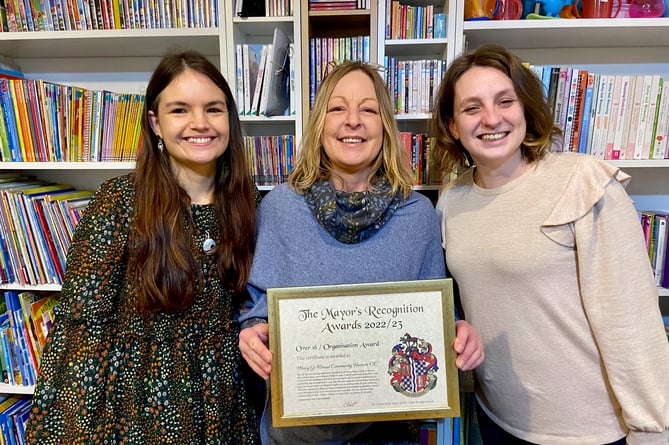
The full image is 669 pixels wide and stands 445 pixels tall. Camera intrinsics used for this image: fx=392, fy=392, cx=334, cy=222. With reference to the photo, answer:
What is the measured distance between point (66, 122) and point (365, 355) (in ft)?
5.08

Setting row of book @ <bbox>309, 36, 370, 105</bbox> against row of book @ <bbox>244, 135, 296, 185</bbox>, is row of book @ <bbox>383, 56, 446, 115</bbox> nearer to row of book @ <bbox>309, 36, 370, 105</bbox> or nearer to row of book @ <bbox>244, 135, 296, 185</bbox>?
row of book @ <bbox>309, 36, 370, 105</bbox>

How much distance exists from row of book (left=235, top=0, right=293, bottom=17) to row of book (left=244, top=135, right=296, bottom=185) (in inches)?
18.5

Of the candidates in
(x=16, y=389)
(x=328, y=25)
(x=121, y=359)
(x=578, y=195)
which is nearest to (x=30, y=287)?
(x=16, y=389)

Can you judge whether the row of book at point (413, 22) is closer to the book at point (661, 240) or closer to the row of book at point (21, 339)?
the book at point (661, 240)

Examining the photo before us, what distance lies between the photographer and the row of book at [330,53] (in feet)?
5.08

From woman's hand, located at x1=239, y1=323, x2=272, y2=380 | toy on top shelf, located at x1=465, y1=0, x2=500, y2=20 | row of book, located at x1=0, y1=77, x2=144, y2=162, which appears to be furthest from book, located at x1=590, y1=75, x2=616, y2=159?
row of book, located at x1=0, y1=77, x2=144, y2=162

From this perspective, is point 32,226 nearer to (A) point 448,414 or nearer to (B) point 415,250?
(B) point 415,250

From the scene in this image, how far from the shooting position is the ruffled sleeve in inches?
35.8

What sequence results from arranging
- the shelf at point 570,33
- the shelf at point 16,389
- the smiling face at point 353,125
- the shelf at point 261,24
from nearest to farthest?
the smiling face at point 353,125 < the shelf at point 570,33 < the shelf at point 261,24 < the shelf at point 16,389

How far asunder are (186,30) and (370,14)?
0.71 metres

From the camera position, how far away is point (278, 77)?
158cm

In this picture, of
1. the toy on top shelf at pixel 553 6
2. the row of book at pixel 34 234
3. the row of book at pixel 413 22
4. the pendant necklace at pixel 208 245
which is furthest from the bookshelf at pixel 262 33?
the toy on top shelf at pixel 553 6

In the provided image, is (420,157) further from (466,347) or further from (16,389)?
(16,389)

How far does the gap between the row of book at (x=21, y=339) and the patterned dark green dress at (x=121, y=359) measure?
0.91m
